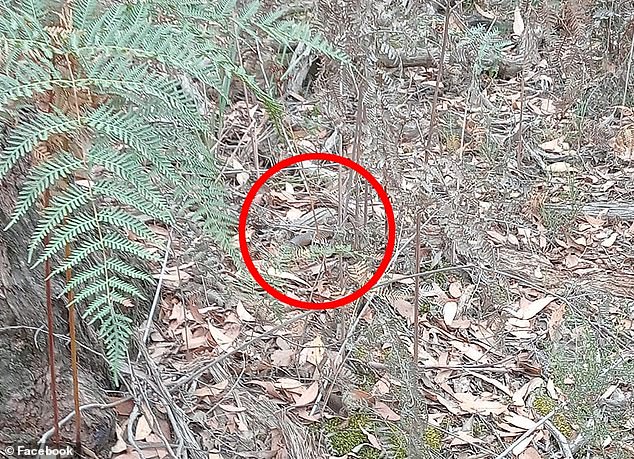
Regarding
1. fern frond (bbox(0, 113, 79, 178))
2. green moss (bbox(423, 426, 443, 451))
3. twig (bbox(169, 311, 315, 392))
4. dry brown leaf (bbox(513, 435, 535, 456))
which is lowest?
dry brown leaf (bbox(513, 435, 535, 456))

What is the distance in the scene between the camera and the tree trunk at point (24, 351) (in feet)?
4.21

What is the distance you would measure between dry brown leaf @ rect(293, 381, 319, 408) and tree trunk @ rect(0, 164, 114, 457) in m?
0.52

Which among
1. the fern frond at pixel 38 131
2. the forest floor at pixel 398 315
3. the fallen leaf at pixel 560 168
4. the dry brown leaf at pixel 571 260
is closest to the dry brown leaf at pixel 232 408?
the forest floor at pixel 398 315

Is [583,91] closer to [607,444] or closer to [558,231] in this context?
[558,231]

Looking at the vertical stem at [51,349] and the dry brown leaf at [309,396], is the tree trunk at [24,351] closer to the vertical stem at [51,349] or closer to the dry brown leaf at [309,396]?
the vertical stem at [51,349]

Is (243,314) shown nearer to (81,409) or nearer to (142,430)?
(142,430)

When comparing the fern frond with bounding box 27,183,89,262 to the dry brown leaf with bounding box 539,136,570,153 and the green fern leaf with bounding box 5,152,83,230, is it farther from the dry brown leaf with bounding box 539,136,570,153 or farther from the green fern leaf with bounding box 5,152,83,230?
the dry brown leaf with bounding box 539,136,570,153

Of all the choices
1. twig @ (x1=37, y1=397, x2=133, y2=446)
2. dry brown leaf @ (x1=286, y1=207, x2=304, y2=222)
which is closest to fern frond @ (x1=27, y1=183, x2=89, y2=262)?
twig @ (x1=37, y1=397, x2=133, y2=446)

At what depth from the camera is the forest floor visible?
161 cm

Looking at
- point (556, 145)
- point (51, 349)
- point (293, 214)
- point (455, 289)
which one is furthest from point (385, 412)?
point (556, 145)

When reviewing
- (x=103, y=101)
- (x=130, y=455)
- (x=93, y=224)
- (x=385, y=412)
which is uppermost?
(x=103, y=101)

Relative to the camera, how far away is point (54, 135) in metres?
0.93

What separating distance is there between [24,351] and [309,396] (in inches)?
28.3

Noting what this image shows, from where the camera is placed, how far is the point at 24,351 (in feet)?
4.28
